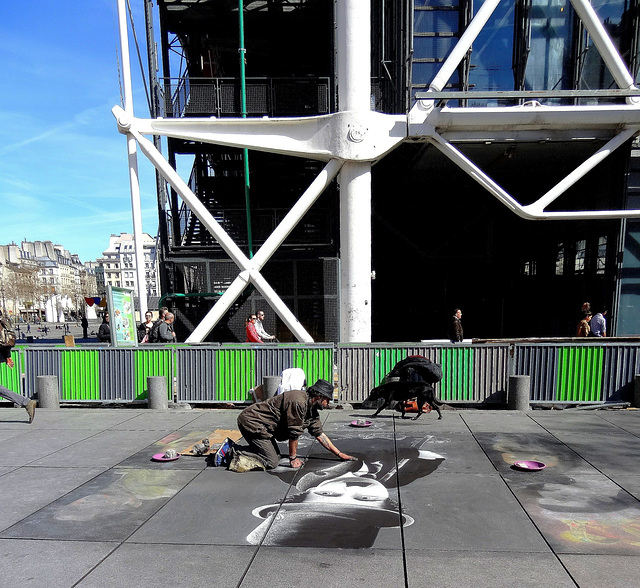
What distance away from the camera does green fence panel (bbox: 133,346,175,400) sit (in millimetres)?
9211

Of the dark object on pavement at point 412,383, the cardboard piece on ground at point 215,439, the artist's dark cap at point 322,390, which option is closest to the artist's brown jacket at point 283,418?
the artist's dark cap at point 322,390

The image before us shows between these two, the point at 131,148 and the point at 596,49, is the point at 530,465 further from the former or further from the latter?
the point at 596,49

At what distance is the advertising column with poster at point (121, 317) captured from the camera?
31.0ft

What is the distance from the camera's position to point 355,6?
11250mm

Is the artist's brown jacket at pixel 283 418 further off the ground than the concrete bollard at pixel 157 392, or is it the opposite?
the artist's brown jacket at pixel 283 418

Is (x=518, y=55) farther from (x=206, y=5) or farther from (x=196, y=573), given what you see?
(x=196, y=573)

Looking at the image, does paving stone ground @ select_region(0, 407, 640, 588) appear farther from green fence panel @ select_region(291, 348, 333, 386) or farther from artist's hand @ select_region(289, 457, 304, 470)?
green fence panel @ select_region(291, 348, 333, 386)

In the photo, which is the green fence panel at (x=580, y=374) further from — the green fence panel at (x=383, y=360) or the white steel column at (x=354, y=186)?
the white steel column at (x=354, y=186)

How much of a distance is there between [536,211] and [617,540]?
979cm

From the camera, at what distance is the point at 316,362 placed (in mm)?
9062

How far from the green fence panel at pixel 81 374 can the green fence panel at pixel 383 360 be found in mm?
5606

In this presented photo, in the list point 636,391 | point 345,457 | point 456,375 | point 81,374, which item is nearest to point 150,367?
point 81,374

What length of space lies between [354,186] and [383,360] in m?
4.98

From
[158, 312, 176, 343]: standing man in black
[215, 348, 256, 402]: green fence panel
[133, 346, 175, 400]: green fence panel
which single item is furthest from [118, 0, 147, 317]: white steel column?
[215, 348, 256, 402]: green fence panel
